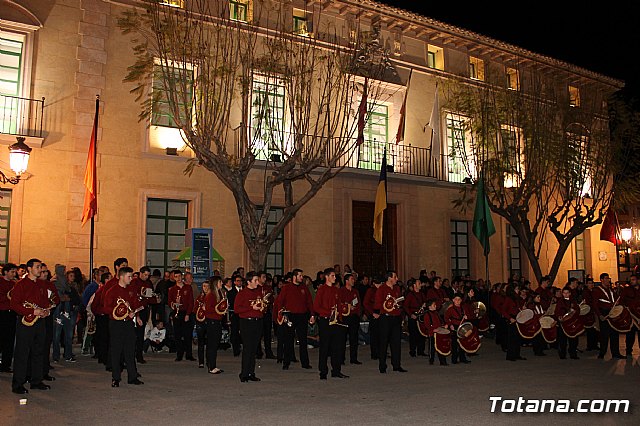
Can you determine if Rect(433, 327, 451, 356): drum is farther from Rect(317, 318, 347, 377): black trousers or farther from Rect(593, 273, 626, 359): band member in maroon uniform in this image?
Rect(593, 273, 626, 359): band member in maroon uniform

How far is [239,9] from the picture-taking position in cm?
1873

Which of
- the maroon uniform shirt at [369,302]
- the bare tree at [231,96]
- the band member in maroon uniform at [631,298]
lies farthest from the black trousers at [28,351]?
the band member in maroon uniform at [631,298]

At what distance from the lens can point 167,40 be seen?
16.0 metres

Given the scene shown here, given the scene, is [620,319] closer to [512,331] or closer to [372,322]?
[512,331]

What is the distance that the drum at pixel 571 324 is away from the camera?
1360cm

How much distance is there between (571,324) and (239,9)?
13.5 metres

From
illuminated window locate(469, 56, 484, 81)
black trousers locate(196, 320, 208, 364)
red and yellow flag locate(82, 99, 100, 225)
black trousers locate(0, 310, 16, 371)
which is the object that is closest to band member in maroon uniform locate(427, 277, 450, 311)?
black trousers locate(196, 320, 208, 364)

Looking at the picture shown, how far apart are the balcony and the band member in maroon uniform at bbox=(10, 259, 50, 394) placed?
780 centimetres

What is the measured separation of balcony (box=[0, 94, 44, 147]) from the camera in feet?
50.9

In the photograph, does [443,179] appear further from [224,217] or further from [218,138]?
[218,138]

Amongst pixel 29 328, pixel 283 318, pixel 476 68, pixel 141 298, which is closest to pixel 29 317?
pixel 29 328

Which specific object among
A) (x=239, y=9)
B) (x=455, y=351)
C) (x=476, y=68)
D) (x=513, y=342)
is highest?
(x=476, y=68)

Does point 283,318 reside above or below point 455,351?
Answer: above

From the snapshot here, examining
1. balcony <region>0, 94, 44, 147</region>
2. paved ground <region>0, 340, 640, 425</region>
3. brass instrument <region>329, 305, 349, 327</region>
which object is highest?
balcony <region>0, 94, 44, 147</region>
